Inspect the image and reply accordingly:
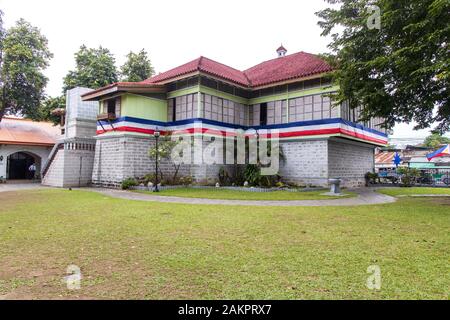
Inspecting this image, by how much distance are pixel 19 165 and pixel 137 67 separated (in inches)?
493

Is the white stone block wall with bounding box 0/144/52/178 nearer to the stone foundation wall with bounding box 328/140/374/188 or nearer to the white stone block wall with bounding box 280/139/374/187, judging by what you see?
the white stone block wall with bounding box 280/139/374/187

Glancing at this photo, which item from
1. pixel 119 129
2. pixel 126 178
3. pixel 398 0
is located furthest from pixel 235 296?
pixel 119 129

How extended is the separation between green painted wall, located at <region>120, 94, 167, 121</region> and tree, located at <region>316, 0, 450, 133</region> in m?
10.4

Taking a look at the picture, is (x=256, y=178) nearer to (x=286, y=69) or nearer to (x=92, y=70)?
(x=286, y=69)

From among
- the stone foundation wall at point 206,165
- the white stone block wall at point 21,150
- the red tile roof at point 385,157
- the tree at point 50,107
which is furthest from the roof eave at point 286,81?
the red tile roof at point 385,157

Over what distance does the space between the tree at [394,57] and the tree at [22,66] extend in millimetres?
20331

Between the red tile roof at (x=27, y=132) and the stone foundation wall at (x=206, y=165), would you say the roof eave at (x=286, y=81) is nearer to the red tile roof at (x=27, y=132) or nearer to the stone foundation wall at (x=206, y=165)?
the stone foundation wall at (x=206, y=165)

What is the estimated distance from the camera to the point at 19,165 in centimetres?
2409

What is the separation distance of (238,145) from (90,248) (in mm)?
14806

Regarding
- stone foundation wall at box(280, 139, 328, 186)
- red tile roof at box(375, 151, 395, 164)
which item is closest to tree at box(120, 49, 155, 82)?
stone foundation wall at box(280, 139, 328, 186)

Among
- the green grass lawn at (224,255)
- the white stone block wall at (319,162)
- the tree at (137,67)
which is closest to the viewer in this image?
the green grass lawn at (224,255)

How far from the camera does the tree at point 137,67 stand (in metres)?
26.2

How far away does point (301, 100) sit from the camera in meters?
17.8

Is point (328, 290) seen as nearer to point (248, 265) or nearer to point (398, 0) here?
point (248, 265)
